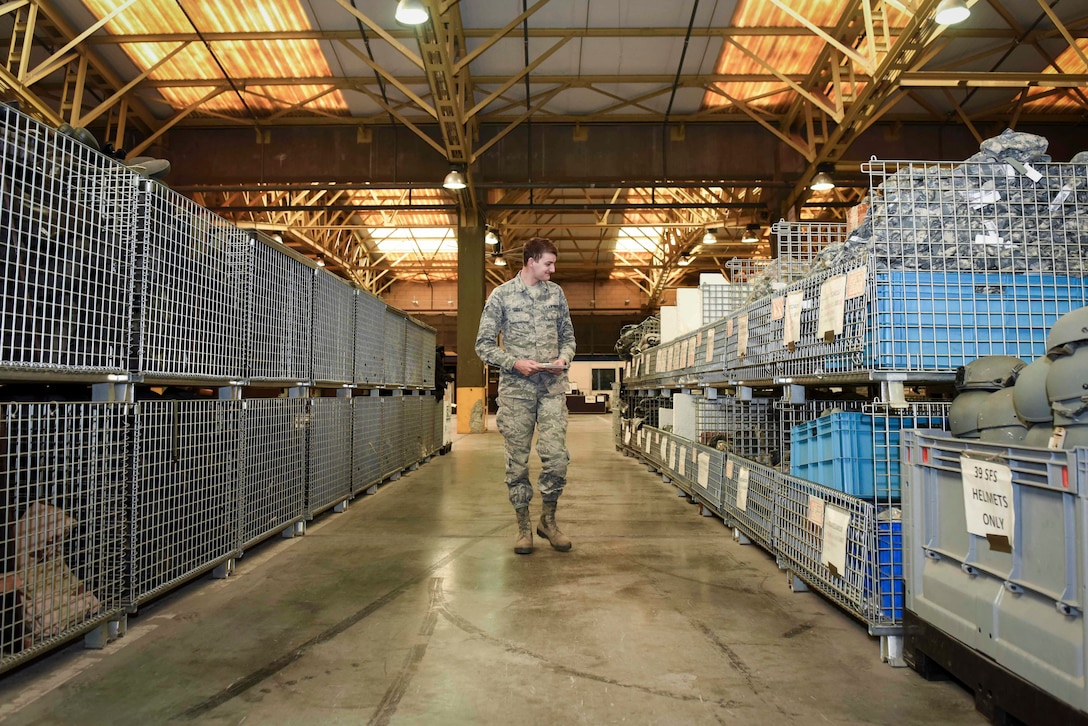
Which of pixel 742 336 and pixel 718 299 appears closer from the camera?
Result: pixel 742 336

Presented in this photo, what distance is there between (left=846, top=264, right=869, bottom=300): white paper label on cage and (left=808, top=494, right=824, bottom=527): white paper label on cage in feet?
3.09

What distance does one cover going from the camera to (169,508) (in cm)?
283

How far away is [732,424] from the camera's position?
5742mm

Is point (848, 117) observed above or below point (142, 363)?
above

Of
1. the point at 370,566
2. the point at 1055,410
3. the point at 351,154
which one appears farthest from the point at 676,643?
the point at 351,154

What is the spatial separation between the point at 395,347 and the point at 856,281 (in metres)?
5.35

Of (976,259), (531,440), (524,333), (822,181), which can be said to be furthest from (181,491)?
(822,181)

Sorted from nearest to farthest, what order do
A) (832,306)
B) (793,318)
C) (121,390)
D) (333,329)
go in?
(121,390) → (832,306) → (793,318) → (333,329)

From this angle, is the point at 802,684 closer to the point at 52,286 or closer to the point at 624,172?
the point at 52,286

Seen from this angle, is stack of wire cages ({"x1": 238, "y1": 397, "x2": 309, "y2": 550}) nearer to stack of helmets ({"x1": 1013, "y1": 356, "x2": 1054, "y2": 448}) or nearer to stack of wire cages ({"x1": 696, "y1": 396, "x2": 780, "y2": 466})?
stack of wire cages ({"x1": 696, "y1": 396, "x2": 780, "y2": 466})

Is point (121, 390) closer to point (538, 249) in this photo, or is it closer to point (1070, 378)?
point (538, 249)

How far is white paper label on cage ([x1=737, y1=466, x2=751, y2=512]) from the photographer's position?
13.4ft

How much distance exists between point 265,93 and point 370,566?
11.3m

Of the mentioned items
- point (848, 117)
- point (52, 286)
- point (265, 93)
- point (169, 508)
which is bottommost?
point (169, 508)
